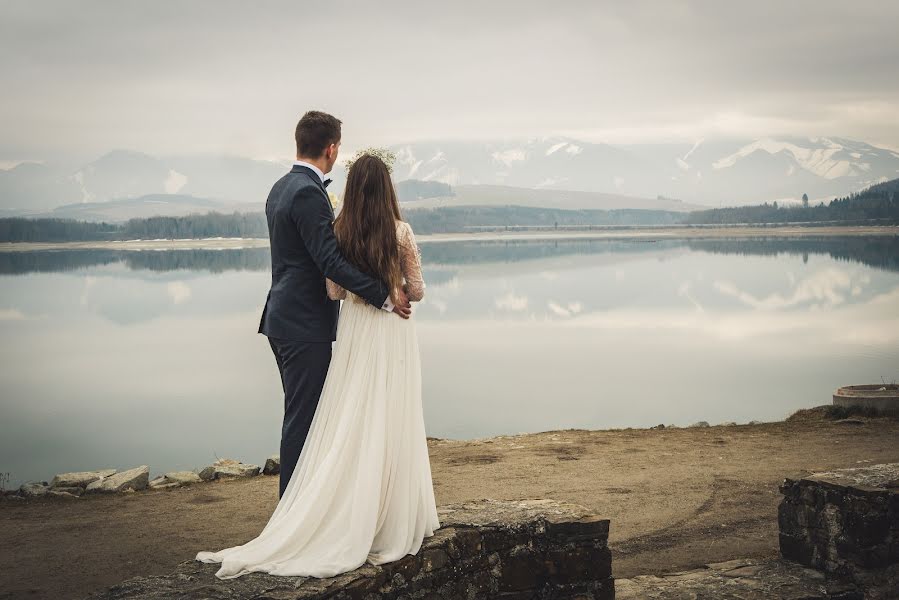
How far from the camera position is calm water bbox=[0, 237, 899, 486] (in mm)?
19844

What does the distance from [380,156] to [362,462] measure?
1697mm

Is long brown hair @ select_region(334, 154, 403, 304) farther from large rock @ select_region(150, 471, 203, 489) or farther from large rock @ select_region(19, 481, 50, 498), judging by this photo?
large rock @ select_region(19, 481, 50, 498)

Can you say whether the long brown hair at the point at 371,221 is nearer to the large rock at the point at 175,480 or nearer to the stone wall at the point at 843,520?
the stone wall at the point at 843,520

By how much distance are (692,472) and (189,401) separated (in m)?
17.0

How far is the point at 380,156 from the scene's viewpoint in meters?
5.04

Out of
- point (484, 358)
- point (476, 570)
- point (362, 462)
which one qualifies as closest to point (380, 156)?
point (362, 462)

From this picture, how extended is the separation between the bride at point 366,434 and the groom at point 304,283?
0.10 meters

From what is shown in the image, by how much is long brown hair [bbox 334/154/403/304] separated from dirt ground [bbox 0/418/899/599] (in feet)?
7.00

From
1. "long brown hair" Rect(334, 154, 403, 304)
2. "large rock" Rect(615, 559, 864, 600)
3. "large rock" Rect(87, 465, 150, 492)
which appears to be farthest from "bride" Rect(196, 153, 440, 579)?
"large rock" Rect(87, 465, 150, 492)

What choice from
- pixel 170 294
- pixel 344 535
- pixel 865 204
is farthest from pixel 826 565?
pixel 865 204

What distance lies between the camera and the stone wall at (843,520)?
6066 mm

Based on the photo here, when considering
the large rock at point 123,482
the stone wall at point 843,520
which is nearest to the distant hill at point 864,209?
the large rock at point 123,482

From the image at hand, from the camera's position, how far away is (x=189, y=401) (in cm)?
2388

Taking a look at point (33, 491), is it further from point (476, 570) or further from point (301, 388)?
point (476, 570)
